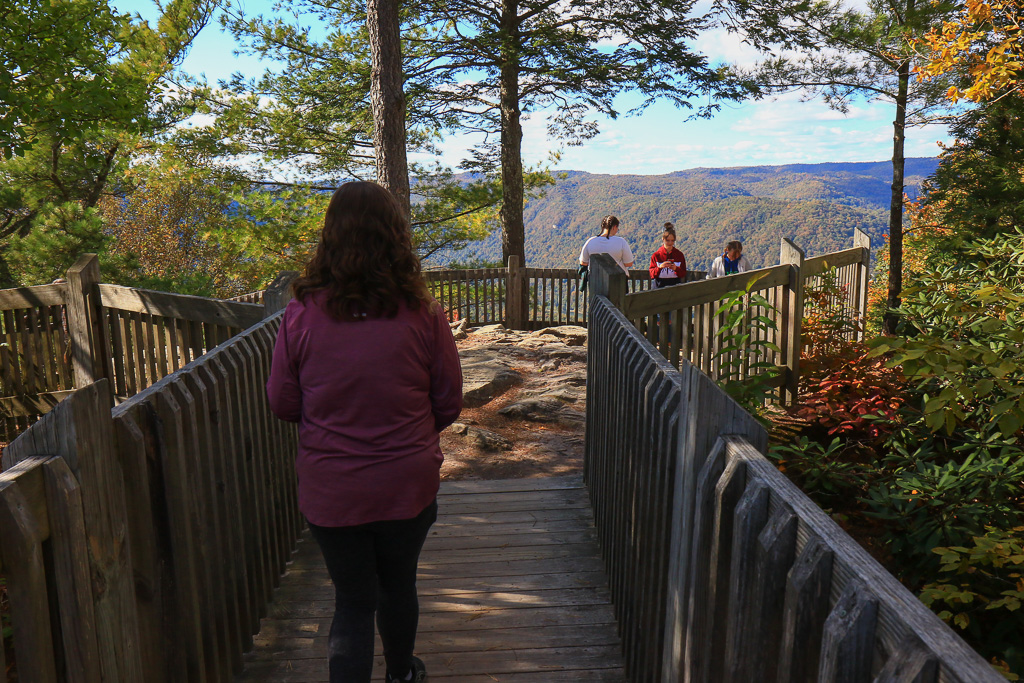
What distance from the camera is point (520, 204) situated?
1644 centimetres

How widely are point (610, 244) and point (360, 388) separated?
7174mm

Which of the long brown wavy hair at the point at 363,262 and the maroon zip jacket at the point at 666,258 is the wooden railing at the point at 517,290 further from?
the long brown wavy hair at the point at 363,262

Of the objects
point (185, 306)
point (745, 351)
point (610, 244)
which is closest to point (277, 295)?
point (185, 306)

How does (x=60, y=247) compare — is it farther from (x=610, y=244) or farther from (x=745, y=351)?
(x=745, y=351)

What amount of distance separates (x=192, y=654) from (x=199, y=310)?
3.64m

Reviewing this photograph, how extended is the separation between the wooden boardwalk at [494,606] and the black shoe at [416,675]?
0.35 ft

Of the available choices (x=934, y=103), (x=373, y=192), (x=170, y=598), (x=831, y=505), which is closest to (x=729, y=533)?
(x=373, y=192)

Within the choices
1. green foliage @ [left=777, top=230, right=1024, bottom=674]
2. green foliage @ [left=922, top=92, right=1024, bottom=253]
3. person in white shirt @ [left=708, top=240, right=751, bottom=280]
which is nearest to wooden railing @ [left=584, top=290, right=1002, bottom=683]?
green foliage @ [left=777, top=230, right=1024, bottom=674]

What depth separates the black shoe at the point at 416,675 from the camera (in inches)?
103

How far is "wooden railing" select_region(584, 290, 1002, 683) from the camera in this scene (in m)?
1.04

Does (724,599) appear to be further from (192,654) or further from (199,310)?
(199,310)

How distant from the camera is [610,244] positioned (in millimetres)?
9016

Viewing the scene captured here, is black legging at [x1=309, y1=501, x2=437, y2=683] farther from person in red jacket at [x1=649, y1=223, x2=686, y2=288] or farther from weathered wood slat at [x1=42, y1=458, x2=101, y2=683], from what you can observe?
person in red jacket at [x1=649, y1=223, x2=686, y2=288]

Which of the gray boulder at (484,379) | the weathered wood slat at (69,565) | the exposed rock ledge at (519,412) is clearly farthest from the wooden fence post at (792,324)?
the weathered wood slat at (69,565)
